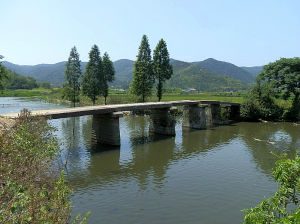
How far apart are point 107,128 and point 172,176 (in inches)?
456

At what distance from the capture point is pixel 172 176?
2070 cm

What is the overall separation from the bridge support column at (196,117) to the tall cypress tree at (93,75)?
962 inches

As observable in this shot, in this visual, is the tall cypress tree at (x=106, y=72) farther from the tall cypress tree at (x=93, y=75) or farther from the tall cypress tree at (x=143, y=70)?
the tall cypress tree at (x=143, y=70)

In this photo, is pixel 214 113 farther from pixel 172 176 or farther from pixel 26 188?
pixel 26 188

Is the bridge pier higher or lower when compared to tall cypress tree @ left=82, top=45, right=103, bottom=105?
lower

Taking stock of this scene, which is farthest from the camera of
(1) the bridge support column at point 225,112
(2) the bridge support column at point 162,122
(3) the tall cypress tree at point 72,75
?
(3) the tall cypress tree at point 72,75

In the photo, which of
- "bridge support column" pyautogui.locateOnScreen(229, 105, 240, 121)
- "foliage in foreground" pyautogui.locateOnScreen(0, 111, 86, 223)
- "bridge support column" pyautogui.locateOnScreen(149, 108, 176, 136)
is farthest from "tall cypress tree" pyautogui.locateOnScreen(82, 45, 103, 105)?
"foliage in foreground" pyautogui.locateOnScreen(0, 111, 86, 223)

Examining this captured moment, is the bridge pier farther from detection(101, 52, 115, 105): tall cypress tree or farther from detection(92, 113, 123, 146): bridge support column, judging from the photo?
detection(101, 52, 115, 105): tall cypress tree

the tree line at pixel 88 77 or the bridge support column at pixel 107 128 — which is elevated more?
the tree line at pixel 88 77

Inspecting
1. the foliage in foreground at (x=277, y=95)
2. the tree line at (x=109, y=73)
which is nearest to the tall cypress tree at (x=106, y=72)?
the tree line at (x=109, y=73)

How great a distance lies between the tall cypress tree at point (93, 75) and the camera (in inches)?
2283

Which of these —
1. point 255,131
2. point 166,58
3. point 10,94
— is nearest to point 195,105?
point 255,131

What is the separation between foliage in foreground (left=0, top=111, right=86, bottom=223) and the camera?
5789 mm

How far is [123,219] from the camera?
1415 cm
